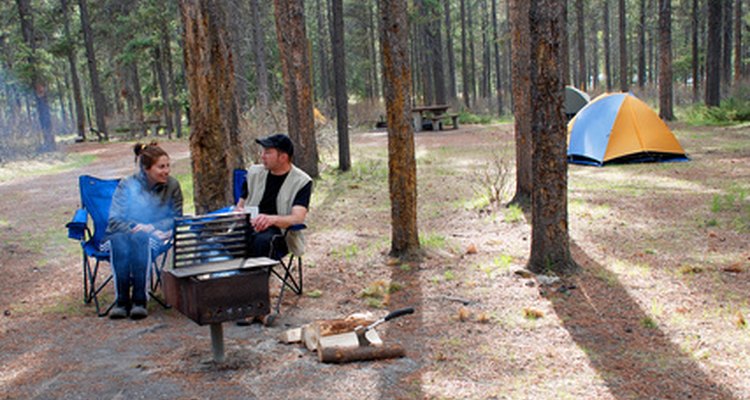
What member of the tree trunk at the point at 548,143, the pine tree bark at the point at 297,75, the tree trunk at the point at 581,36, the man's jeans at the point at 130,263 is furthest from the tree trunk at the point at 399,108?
the tree trunk at the point at 581,36

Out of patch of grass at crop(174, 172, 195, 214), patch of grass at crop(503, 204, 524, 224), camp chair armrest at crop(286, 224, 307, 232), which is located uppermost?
camp chair armrest at crop(286, 224, 307, 232)

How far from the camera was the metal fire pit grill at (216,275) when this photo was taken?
338 cm

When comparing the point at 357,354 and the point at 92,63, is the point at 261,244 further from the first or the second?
the point at 92,63

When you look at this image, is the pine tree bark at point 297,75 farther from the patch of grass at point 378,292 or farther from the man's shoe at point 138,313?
the man's shoe at point 138,313

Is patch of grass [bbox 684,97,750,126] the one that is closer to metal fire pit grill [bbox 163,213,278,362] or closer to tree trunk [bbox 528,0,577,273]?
tree trunk [bbox 528,0,577,273]

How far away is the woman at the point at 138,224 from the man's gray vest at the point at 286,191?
600mm

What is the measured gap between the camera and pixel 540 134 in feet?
16.9

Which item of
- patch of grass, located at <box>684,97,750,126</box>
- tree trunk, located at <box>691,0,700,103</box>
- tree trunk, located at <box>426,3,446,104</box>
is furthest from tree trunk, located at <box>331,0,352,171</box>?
tree trunk, located at <box>691,0,700,103</box>

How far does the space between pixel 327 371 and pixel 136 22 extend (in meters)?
26.6

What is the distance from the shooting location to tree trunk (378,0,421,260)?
5699 millimetres

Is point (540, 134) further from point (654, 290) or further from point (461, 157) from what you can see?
point (461, 157)

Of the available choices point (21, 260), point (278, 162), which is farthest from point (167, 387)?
point (21, 260)

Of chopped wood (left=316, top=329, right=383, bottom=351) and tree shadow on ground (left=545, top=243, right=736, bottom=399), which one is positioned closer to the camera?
tree shadow on ground (left=545, top=243, right=736, bottom=399)

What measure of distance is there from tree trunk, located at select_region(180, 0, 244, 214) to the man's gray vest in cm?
132
